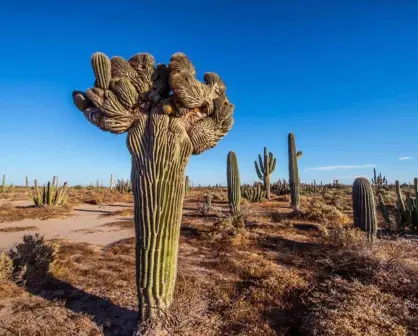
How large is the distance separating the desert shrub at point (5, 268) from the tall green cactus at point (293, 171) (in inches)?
422

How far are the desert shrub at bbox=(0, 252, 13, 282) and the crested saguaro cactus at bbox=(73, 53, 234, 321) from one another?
8.88 feet

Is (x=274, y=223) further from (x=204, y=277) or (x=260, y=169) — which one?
(x=260, y=169)

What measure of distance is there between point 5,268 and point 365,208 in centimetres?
810

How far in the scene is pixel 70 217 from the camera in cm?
1185

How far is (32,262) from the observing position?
16.7ft

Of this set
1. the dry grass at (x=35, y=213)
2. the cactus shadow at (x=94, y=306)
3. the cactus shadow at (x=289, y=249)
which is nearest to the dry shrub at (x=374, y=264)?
the cactus shadow at (x=289, y=249)

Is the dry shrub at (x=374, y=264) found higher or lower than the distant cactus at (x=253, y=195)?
lower

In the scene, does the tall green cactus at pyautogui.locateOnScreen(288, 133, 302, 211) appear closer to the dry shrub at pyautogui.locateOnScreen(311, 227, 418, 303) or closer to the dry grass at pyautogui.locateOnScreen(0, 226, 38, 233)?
the dry shrub at pyautogui.locateOnScreen(311, 227, 418, 303)

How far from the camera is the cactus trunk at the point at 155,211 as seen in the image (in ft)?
11.1

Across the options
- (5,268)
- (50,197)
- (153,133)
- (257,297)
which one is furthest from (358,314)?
(50,197)

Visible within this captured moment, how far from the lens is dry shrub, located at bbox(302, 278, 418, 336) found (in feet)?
10.2

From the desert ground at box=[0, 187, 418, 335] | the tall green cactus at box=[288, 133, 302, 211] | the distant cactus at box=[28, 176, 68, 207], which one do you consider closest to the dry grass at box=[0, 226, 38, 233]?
the desert ground at box=[0, 187, 418, 335]

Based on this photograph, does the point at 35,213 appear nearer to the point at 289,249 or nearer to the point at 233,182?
the point at 233,182

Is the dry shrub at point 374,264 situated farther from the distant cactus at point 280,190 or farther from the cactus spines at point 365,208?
the distant cactus at point 280,190
